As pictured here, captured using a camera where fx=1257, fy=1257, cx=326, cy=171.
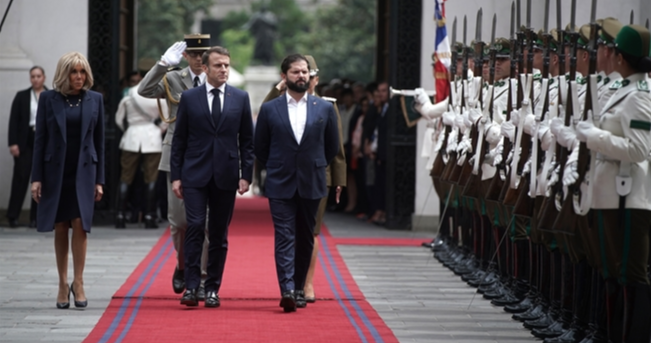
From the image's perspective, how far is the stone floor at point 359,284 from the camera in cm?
861

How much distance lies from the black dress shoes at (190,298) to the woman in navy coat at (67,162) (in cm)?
75

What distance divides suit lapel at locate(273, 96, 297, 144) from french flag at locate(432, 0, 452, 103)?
14.6ft

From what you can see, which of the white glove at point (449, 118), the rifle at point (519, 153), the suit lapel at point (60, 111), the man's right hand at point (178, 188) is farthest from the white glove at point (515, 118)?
the suit lapel at point (60, 111)

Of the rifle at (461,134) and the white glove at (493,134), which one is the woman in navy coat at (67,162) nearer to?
the white glove at (493,134)

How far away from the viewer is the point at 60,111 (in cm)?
938

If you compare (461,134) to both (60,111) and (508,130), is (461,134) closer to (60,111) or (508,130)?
(508,130)

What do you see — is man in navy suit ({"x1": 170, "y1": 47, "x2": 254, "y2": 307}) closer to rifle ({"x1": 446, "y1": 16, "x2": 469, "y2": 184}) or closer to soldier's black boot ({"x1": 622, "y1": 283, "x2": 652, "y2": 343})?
rifle ({"x1": 446, "y1": 16, "x2": 469, "y2": 184})

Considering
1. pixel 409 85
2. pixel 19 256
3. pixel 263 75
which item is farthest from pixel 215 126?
pixel 263 75

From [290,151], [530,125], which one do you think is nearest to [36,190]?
[290,151]

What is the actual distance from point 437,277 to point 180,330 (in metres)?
4.11

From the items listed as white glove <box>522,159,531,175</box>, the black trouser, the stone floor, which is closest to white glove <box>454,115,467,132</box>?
the stone floor

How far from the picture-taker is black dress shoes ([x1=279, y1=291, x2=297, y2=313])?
30.5ft

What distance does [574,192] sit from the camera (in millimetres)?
7320

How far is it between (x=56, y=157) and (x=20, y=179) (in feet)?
24.0
